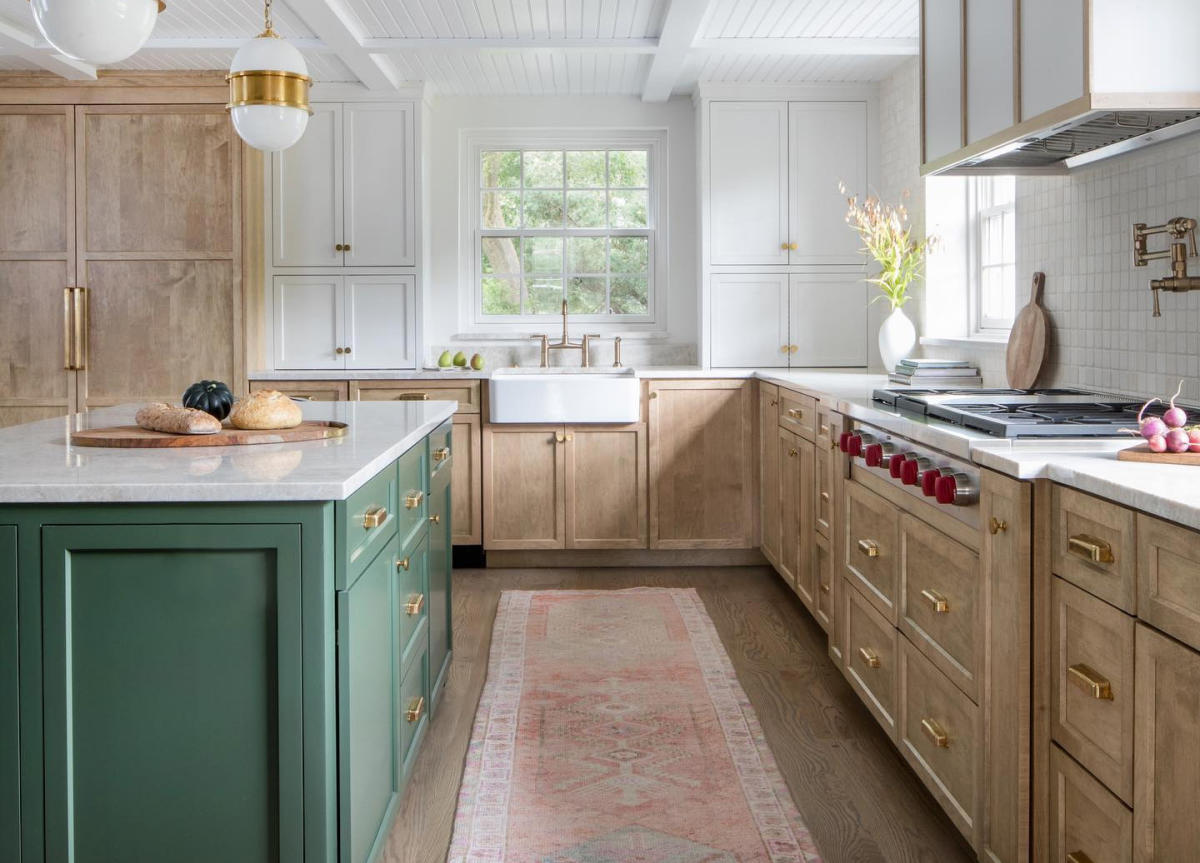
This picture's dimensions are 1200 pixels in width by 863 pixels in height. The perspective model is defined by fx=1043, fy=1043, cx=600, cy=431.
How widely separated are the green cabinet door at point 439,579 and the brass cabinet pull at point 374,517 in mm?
858

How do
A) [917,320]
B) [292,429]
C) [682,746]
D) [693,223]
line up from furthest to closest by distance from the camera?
[693,223] → [917,320] → [682,746] → [292,429]

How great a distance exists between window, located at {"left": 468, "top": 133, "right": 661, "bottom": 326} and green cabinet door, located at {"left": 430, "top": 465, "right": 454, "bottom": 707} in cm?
253

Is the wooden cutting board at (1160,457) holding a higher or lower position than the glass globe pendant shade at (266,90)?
lower

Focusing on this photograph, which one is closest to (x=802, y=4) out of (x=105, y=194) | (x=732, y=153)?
(x=732, y=153)

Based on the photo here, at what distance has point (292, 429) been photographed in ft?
8.35

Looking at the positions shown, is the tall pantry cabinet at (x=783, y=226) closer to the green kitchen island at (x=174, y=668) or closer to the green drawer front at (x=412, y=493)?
the green drawer front at (x=412, y=493)

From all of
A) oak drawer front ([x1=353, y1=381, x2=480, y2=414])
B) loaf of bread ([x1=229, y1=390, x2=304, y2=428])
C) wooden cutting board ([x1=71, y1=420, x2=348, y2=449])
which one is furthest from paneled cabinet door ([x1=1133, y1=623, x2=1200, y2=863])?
oak drawer front ([x1=353, y1=381, x2=480, y2=414])

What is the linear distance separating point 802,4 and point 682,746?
2.87 meters

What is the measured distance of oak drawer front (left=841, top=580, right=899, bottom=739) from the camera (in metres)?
2.71

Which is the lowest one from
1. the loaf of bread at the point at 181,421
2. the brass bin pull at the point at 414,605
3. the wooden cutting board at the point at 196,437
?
the brass bin pull at the point at 414,605

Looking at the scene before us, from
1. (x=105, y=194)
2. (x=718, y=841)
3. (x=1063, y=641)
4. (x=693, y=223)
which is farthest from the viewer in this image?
(x=693, y=223)

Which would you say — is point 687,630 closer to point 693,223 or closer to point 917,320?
point 917,320

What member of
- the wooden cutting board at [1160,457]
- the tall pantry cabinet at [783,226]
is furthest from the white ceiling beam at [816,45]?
the wooden cutting board at [1160,457]

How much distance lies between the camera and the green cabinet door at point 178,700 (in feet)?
5.75
